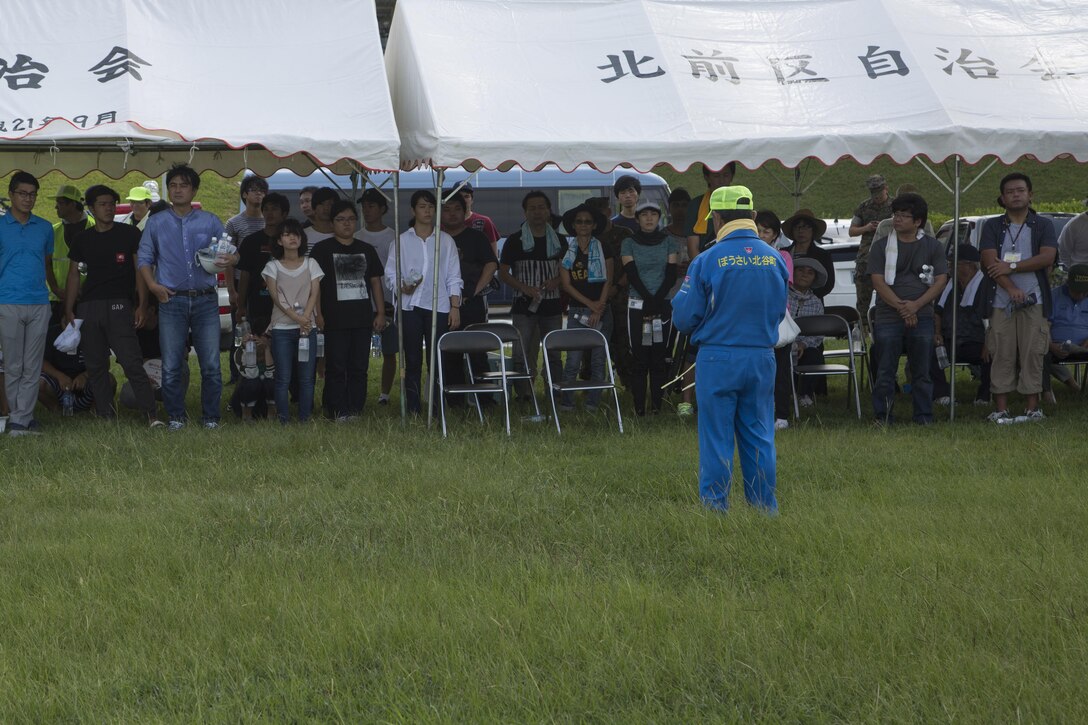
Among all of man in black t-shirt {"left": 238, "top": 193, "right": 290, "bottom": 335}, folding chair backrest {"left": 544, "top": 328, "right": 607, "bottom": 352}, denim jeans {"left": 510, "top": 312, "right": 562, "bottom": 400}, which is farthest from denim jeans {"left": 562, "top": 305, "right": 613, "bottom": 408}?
man in black t-shirt {"left": 238, "top": 193, "right": 290, "bottom": 335}

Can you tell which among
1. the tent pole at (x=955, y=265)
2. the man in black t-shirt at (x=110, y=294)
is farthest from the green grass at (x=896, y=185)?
the man in black t-shirt at (x=110, y=294)

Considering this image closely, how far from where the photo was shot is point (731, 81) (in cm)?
968

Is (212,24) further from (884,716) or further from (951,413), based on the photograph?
(884,716)

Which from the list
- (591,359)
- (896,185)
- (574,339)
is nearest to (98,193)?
(574,339)

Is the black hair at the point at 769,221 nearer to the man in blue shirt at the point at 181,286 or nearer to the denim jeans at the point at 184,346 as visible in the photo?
the man in blue shirt at the point at 181,286

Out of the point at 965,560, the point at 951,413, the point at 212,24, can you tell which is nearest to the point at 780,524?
the point at 965,560

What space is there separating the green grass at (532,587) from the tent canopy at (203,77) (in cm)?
226

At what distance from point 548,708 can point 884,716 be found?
1089mm

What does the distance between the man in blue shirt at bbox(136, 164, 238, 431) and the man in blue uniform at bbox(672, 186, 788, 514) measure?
14.5 feet

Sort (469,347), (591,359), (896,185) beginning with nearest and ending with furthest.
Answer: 1. (469,347)
2. (591,359)
3. (896,185)

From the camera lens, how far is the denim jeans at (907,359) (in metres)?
9.40

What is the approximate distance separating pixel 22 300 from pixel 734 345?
581 centimetres

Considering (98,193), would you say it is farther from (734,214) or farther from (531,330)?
(734,214)

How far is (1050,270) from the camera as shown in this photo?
31.8ft
